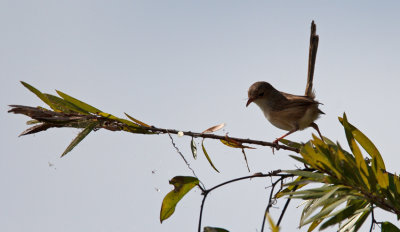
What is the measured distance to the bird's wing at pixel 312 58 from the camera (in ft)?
16.5

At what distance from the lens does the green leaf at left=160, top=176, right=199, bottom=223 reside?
220cm

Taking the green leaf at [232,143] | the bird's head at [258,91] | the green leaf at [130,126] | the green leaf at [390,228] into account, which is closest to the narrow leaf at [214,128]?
the green leaf at [232,143]

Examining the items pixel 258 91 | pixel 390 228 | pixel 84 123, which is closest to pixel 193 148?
pixel 84 123

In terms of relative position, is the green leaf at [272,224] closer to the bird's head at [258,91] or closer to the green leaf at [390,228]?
the green leaf at [390,228]

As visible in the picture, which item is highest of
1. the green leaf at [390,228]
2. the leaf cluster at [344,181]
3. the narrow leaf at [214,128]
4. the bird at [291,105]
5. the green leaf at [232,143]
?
the bird at [291,105]

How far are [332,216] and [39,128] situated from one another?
1347 mm

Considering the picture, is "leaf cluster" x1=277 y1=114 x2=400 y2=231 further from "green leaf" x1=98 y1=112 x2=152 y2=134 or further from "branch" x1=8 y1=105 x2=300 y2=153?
"green leaf" x1=98 y1=112 x2=152 y2=134

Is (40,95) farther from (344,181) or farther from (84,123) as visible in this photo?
(344,181)

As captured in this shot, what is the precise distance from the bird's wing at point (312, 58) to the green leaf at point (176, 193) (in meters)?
3.25

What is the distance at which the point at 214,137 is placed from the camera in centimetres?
230

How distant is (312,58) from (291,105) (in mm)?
576

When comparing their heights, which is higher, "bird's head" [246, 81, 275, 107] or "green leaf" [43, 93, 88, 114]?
"bird's head" [246, 81, 275, 107]

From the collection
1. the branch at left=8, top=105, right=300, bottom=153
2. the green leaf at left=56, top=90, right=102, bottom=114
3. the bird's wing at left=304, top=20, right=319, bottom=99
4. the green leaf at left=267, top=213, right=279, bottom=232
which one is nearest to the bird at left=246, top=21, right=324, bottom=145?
the bird's wing at left=304, top=20, right=319, bottom=99

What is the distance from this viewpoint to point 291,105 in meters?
5.09
